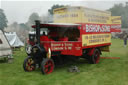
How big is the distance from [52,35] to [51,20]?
5.05ft

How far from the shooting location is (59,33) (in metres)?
6.96

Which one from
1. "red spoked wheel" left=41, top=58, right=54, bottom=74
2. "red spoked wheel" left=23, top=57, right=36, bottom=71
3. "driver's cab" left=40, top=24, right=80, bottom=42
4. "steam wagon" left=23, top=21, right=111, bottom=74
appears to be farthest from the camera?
"driver's cab" left=40, top=24, right=80, bottom=42

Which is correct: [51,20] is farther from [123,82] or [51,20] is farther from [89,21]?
[123,82]

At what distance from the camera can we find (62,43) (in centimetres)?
607

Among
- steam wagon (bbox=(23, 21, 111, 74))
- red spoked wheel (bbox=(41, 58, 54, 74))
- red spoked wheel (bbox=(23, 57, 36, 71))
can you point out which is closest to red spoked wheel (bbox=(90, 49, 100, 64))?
steam wagon (bbox=(23, 21, 111, 74))

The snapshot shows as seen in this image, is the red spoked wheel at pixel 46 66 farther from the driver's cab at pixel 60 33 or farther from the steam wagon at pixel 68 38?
the driver's cab at pixel 60 33

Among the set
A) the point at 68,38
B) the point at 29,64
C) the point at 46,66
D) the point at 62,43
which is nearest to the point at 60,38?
the point at 62,43

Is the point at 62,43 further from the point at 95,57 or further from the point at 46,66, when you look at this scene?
the point at 95,57

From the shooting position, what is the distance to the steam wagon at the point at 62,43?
5703 millimetres

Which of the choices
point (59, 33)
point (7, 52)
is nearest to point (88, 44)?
point (59, 33)

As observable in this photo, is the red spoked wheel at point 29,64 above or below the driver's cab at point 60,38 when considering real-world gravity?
below

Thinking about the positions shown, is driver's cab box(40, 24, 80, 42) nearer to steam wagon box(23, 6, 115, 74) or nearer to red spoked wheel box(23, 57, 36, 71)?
steam wagon box(23, 6, 115, 74)

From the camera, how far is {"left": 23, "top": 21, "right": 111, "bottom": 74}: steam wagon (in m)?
5.70

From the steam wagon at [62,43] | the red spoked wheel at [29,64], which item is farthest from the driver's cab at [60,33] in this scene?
the red spoked wheel at [29,64]
